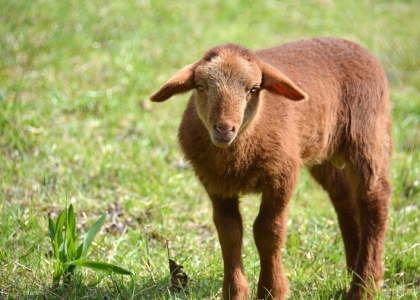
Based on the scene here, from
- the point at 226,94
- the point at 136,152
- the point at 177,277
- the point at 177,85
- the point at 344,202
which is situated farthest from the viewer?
the point at 136,152

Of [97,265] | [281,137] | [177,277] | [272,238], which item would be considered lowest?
[177,277]

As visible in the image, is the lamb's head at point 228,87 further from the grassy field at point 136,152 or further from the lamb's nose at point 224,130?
the grassy field at point 136,152

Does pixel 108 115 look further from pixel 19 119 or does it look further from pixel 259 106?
pixel 259 106

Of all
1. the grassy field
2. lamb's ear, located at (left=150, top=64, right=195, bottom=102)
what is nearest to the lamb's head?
lamb's ear, located at (left=150, top=64, right=195, bottom=102)

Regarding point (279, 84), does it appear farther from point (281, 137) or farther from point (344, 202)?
point (344, 202)

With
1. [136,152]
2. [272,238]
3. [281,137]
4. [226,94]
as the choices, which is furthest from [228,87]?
[136,152]

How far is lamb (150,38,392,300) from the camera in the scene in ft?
12.7

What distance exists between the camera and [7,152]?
6.21 meters

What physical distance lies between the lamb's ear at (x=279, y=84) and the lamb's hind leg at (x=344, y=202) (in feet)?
5.01

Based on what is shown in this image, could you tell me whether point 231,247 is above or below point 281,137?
below

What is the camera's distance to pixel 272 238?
4.12 m

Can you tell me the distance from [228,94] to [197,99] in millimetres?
340

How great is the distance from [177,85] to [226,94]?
37 cm

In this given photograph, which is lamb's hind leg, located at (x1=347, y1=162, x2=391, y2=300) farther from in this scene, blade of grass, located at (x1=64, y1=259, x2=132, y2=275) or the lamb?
blade of grass, located at (x1=64, y1=259, x2=132, y2=275)
